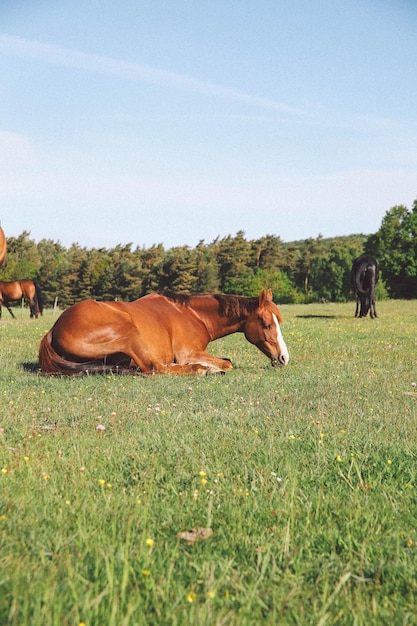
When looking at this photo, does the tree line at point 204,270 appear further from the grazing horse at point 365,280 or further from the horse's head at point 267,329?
the horse's head at point 267,329

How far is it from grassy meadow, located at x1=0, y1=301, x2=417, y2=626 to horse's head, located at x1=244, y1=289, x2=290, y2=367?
3079 millimetres

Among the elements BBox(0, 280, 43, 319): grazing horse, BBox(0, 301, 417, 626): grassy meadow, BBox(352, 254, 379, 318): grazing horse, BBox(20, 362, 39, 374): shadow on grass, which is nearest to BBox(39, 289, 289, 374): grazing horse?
BBox(20, 362, 39, 374): shadow on grass

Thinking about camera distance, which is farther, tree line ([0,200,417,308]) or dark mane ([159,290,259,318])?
tree line ([0,200,417,308])

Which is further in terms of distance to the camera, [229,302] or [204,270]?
[204,270]

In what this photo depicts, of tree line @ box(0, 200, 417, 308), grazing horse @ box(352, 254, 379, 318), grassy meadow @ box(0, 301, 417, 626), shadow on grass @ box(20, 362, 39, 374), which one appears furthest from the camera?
tree line @ box(0, 200, 417, 308)

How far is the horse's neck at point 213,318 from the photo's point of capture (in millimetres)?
10391

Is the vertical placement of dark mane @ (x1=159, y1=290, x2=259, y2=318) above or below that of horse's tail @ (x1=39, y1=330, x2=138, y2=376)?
above

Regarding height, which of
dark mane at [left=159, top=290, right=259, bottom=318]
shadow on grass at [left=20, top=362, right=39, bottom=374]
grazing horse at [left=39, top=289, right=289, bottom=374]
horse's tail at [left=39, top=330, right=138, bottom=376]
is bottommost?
shadow on grass at [left=20, top=362, right=39, bottom=374]

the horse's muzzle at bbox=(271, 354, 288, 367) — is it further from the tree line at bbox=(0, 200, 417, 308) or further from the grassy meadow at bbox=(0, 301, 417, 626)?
the tree line at bbox=(0, 200, 417, 308)

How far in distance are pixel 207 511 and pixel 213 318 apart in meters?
7.11

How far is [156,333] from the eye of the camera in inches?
380

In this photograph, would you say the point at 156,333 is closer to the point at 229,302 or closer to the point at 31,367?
the point at 229,302

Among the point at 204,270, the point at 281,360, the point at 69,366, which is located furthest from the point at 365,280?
the point at 204,270

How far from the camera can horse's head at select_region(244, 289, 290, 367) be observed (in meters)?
9.98
